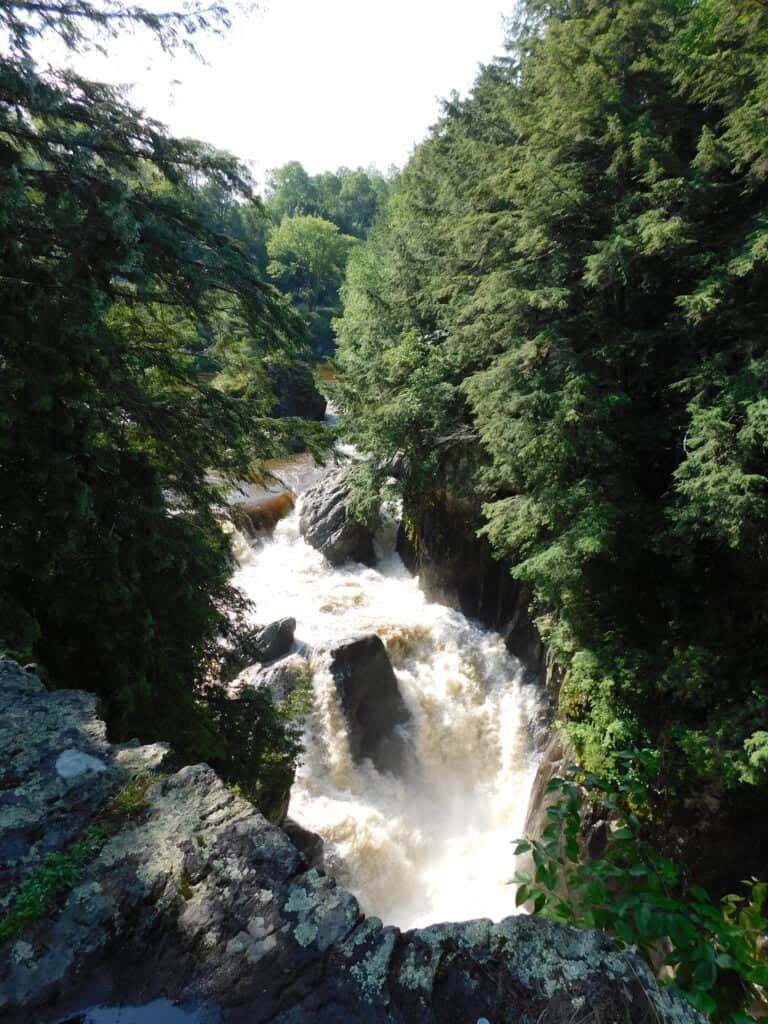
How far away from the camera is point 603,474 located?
24.7 feet

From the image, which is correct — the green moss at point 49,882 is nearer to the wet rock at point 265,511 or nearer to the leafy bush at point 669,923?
the leafy bush at point 669,923

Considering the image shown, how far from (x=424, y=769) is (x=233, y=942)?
9.65 m

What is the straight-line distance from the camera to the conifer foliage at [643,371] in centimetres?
611

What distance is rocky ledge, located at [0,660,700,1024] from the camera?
4.39ft

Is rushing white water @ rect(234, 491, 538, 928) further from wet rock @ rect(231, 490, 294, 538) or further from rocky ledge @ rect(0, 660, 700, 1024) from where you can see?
rocky ledge @ rect(0, 660, 700, 1024)

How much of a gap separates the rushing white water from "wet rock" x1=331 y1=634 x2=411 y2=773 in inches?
9.1

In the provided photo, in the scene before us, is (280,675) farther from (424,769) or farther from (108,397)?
(108,397)

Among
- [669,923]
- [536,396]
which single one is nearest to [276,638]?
[536,396]

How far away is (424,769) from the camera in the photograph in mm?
10211

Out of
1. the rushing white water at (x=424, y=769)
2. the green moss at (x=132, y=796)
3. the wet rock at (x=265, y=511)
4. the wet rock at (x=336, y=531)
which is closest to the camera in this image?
the green moss at (x=132, y=796)

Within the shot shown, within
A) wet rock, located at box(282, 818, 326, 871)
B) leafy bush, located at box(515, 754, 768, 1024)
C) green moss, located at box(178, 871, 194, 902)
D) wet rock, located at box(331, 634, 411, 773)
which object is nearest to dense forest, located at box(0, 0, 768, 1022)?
leafy bush, located at box(515, 754, 768, 1024)

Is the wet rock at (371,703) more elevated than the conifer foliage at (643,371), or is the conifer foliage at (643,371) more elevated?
the conifer foliage at (643,371)

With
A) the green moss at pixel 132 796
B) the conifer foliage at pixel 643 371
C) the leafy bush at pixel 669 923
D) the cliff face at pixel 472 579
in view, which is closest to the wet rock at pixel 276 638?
the cliff face at pixel 472 579

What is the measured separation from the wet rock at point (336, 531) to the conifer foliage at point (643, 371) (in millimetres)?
6275
